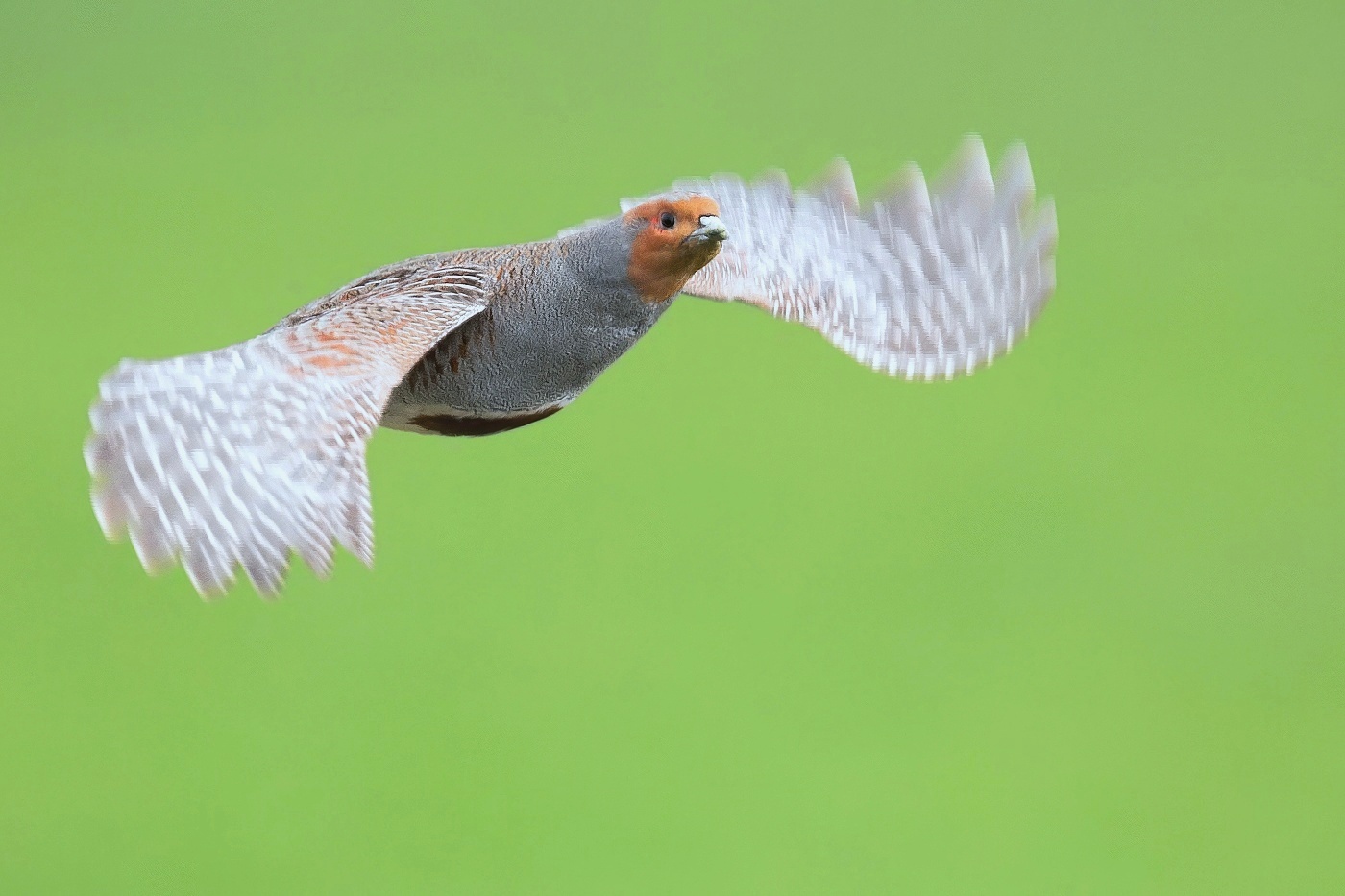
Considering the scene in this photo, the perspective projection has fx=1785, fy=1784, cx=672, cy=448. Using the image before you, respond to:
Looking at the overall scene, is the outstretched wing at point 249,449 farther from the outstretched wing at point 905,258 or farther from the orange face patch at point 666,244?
the outstretched wing at point 905,258

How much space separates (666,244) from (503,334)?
0.24 meters

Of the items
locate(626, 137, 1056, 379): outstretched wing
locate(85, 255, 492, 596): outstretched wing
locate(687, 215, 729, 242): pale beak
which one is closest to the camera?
locate(85, 255, 492, 596): outstretched wing

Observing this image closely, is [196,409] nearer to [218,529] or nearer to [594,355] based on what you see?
[218,529]

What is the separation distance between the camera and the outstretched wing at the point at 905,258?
2.69 meters

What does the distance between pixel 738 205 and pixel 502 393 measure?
80cm

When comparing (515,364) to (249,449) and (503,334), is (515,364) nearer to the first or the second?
(503,334)

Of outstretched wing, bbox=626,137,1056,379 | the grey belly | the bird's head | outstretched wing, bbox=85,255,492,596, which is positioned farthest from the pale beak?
outstretched wing, bbox=626,137,1056,379

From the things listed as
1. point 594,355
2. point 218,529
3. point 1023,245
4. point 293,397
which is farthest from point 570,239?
point 1023,245

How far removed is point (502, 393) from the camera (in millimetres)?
2186

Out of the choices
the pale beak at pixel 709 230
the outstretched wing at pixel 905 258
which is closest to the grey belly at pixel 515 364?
the pale beak at pixel 709 230

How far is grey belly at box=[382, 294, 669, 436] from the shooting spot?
2.13 metres

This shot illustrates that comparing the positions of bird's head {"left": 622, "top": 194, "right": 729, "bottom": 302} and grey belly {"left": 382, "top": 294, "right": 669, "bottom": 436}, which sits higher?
bird's head {"left": 622, "top": 194, "right": 729, "bottom": 302}

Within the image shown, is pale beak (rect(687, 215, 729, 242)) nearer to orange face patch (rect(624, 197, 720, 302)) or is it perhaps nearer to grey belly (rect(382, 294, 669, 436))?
orange face patch (rect(624, 197, 720, 302))

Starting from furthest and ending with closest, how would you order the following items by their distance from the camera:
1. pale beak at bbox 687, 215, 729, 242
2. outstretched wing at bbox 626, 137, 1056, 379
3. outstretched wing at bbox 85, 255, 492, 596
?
1. outstretched wing at bbox 626, 137, 1056, 379
2. pale beak at bbox 687, 215, 729, 242
3. outstretched wing at bbox 85, 255, 492, 596
